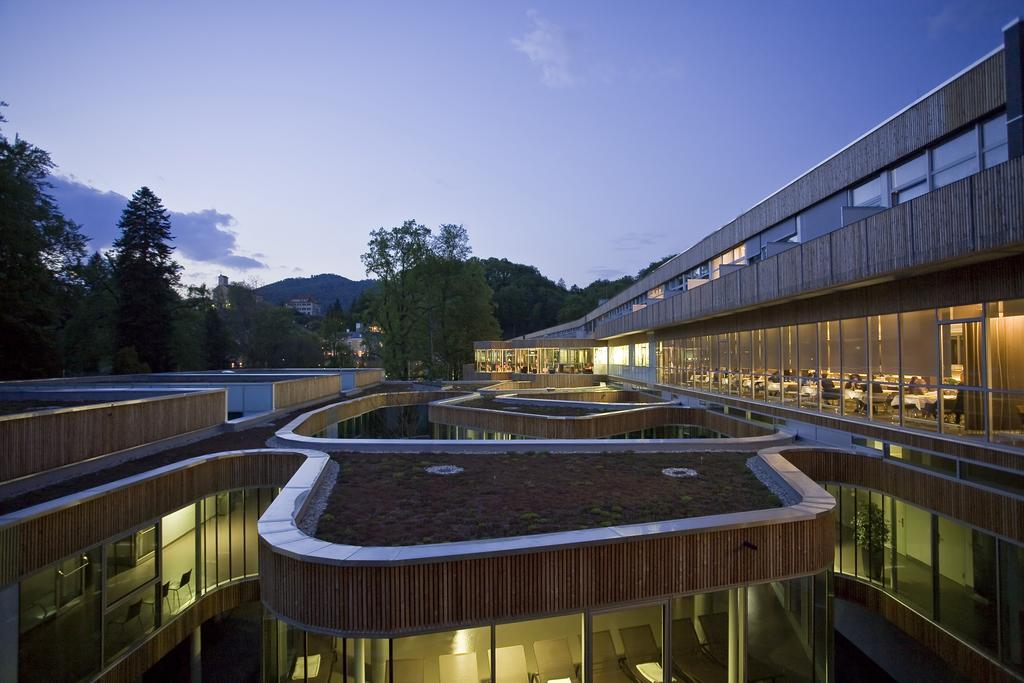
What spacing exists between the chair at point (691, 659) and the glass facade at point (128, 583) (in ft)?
26.5

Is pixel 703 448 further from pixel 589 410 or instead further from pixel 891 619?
pixel 589 410

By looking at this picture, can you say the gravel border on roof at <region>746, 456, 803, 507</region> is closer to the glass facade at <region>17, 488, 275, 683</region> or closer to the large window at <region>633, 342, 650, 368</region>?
the glass facade at <region>17, 488, 275, 683</region>

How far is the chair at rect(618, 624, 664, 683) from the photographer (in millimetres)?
5711

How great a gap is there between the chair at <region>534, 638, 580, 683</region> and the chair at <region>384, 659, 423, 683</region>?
1.19 metres

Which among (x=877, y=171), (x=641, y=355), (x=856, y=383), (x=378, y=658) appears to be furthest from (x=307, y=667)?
(x=641, y=355)

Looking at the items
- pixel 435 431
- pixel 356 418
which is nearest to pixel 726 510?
pixel 435 431

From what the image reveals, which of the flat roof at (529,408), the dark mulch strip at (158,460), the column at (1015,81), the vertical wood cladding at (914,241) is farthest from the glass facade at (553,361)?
the column at (1015,81)

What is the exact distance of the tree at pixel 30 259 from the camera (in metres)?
24.5

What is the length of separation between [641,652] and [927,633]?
7.56 m

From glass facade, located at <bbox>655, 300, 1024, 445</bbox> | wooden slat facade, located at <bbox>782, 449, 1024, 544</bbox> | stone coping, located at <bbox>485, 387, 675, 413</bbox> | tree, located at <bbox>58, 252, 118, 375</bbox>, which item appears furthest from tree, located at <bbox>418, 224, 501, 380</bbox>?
wooden slat facade, located at <bbox>782, 449, 1024, 544</bbox>

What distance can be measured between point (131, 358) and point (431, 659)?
43335 millimetres

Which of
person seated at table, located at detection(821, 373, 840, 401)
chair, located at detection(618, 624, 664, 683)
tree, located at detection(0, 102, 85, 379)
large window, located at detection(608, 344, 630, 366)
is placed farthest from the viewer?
large window, located at detection(608, 344, 630, 366)

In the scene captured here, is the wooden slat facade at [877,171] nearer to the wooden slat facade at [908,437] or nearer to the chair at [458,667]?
the wooden slat facade at [908,437]

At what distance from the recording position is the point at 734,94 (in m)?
127
